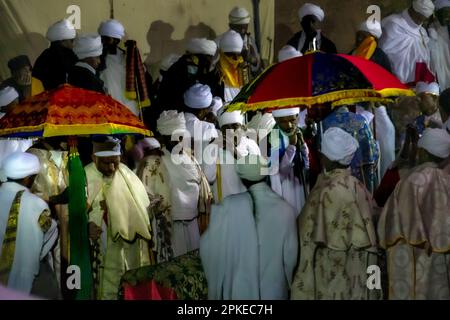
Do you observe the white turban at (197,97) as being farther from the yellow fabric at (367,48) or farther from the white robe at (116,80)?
the yellow fabric at (367,48)

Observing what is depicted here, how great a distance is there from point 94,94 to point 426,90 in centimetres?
432

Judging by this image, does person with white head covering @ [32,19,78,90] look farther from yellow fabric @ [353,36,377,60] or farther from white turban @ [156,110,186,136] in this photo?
yellow fabric @ [353,36,377,60]

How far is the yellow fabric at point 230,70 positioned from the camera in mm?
12602

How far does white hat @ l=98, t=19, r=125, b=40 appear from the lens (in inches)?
473

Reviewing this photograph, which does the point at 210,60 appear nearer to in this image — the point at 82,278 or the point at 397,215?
the point at 82,278

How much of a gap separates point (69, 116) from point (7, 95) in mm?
2511

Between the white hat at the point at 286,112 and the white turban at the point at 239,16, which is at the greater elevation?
the white turban at the point at 239,16

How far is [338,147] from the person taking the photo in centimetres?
817

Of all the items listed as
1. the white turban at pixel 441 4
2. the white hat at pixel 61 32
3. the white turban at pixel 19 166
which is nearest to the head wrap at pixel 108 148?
the white turban at pixel 19 166

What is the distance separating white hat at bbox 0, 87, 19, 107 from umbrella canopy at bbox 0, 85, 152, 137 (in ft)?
6.42

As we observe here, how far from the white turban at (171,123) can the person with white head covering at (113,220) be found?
1.06 m

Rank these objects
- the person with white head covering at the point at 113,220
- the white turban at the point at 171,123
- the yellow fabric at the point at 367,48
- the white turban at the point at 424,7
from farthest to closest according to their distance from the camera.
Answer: the white turban at the point at 424,7 → the yellow fabric at the point at 367,48 → the white turban at the point at 171,123 → the person with white head covering at the point at 113,220

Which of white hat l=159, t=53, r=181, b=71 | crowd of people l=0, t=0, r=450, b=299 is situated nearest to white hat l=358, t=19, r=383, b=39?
crowd of people l=0, t=0, r=450, b=299

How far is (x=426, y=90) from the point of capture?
1179 cm
